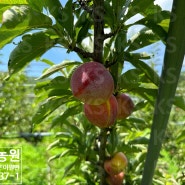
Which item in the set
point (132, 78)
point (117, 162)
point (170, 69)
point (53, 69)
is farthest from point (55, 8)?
point (117, 162)

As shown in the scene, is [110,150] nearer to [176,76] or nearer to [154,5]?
[154,5]

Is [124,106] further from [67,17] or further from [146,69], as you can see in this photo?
[67,17]

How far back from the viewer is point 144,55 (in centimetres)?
75

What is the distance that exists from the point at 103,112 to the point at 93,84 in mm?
74

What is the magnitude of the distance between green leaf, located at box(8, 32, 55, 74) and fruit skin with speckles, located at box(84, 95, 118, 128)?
0.15 meters

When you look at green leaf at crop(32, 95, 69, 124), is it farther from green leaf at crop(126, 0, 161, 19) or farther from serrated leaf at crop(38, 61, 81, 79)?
green leaf at crop(126, 0, 161, 19)

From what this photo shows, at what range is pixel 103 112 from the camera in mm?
663

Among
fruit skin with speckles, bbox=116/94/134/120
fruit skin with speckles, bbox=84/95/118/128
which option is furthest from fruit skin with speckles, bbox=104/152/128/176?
fruit skin with speckles, bbox=84/95/118/128

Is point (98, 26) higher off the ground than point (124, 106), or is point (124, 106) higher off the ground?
point (98, 26)

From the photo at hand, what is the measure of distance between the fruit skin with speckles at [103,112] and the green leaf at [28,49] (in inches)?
5.8

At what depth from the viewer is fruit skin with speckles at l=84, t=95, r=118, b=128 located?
0.67m

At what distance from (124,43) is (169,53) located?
388 mm

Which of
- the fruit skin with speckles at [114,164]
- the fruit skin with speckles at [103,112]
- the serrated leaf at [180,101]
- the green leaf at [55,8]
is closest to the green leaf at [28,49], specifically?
the green leaf at [55,8]

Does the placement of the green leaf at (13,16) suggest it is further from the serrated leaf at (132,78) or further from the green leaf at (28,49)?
the serrated leaf at (132,78)
